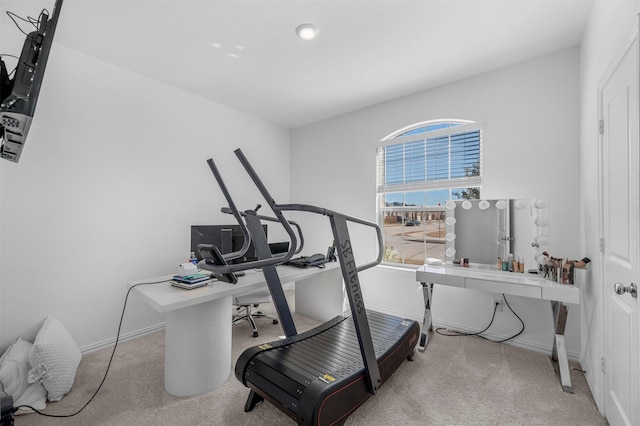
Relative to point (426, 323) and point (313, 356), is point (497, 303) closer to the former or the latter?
point (426, 323)

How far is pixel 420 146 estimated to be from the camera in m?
3.72

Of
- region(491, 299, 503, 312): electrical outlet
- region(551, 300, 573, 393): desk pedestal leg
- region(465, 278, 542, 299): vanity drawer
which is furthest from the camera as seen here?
region(491, 299, 503, 312): electrical outlet

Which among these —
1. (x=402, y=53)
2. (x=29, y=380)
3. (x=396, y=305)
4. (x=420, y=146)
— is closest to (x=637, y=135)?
(x=402, y=53)

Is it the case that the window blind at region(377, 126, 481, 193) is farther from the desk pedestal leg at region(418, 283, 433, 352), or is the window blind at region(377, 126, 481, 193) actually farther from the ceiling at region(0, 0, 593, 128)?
the desk pedestal leg at region(418, 283, 433, 352)

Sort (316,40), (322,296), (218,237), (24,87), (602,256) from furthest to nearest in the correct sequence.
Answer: (322,296) < (218,237) < (316,40) < (602,256) < (24,87)

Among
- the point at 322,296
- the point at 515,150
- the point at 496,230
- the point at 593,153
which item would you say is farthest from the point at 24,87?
the point at 515,150

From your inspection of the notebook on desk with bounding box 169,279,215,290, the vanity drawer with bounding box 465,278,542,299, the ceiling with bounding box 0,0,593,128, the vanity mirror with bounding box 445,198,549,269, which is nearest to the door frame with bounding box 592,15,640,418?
the vanity drawer with bounding box 465,278,542,299

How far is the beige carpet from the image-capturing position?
72.9 inches

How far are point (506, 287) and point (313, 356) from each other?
173 cm

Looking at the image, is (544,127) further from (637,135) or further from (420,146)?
(637,135)

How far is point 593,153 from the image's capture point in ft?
6.99

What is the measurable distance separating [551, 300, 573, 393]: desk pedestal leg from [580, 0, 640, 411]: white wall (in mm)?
144

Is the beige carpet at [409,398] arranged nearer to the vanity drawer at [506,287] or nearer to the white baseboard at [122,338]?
the white baseboard at [122,338]

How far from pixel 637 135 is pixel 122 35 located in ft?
12.2
